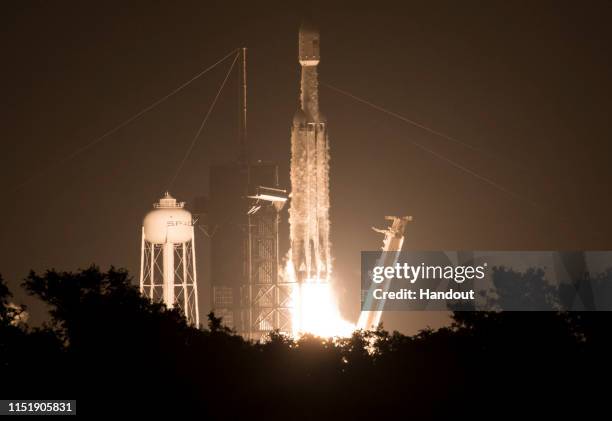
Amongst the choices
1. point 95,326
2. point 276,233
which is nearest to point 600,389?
point 95,326

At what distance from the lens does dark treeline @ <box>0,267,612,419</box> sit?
66.8 meters

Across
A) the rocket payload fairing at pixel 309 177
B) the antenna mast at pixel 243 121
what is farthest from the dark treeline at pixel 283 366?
the antenna mast at pixel 243 121

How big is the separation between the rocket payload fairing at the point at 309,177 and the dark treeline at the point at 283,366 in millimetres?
40180

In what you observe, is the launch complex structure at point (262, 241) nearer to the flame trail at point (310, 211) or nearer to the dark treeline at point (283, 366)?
the flame trail at point (310, 211)

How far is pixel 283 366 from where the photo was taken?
234ft

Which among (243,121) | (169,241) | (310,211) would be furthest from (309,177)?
(243,121)

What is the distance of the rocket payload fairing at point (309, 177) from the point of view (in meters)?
115

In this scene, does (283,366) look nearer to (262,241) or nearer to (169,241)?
(169,241)

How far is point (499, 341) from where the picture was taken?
237ft

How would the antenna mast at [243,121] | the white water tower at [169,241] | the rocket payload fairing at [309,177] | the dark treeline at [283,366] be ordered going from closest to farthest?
the dark treeline at [283,366] → the rocket payload fairing at [309,177] → the white water tower at [169,241] → the antenna mast at [243,121]

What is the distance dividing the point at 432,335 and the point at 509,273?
7.12m

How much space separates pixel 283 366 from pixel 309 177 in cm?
4579

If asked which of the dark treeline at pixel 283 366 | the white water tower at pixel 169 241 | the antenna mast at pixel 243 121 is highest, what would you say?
the antenna mast at pixel 243 121

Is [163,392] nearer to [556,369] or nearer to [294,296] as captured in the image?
[556,369]
